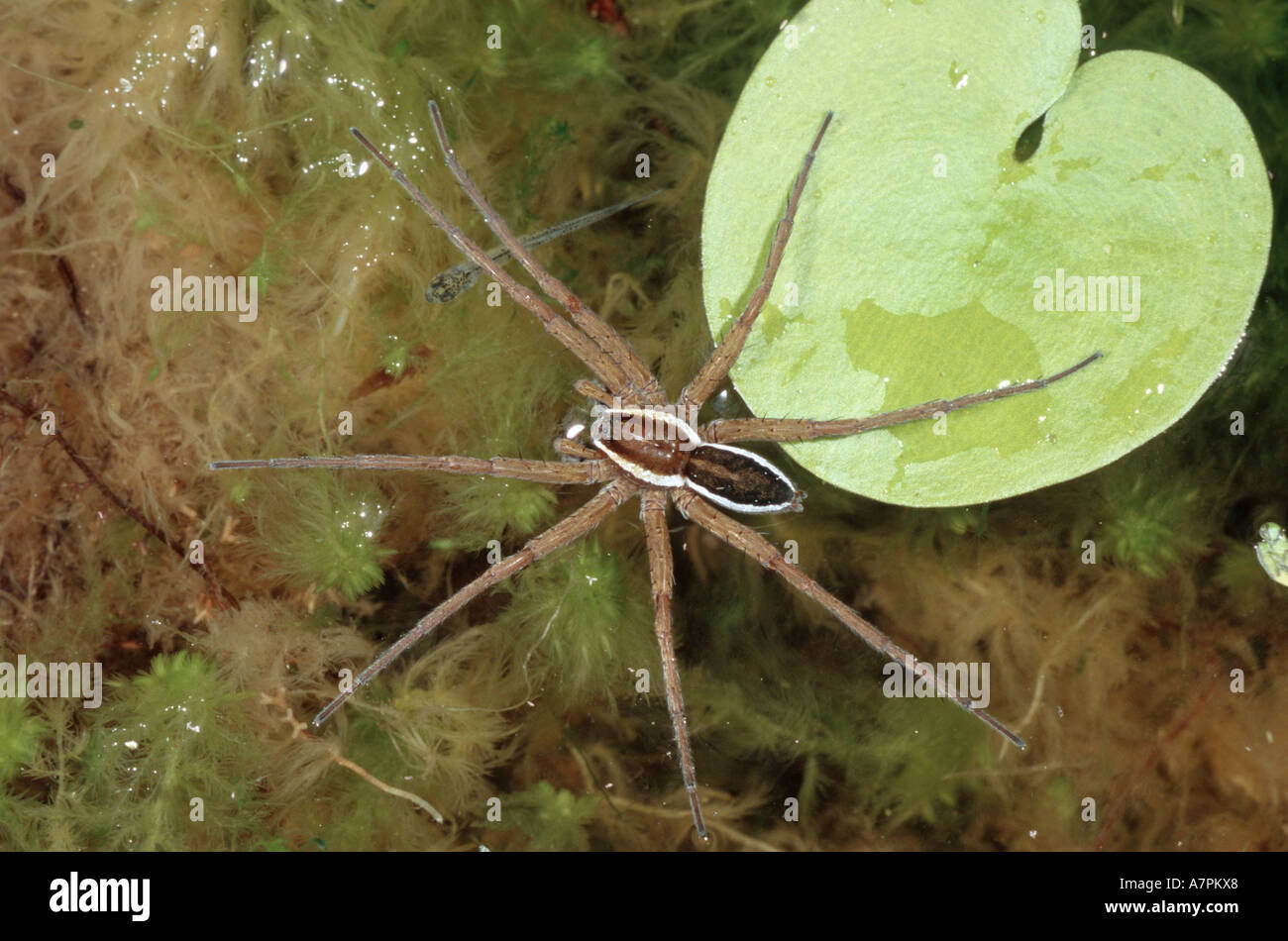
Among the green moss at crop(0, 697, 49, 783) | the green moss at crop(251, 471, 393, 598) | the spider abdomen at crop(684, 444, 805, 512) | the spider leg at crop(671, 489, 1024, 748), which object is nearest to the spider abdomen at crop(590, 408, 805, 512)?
the spider abdomen at crop(684, 444, 805, 512)

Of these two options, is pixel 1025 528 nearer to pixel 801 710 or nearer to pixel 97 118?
pixel 801 710

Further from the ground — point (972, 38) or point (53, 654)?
point (972, 38)

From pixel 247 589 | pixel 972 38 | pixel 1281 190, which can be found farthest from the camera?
pixel 247 589

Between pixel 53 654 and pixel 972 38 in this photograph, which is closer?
pixel 972 38

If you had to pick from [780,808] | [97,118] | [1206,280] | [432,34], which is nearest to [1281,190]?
[1206,280]

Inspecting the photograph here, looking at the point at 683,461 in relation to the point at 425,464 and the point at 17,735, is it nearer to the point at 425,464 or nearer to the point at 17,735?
the point at 425,464

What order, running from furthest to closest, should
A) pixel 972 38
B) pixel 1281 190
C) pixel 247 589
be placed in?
pixel 247 589
pixel 1281 190
pixel 972 38

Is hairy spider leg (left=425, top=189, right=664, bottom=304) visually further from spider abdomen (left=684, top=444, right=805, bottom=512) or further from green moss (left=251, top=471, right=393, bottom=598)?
spider abdomen (left=684, top=444, right=805, bottom=512)
